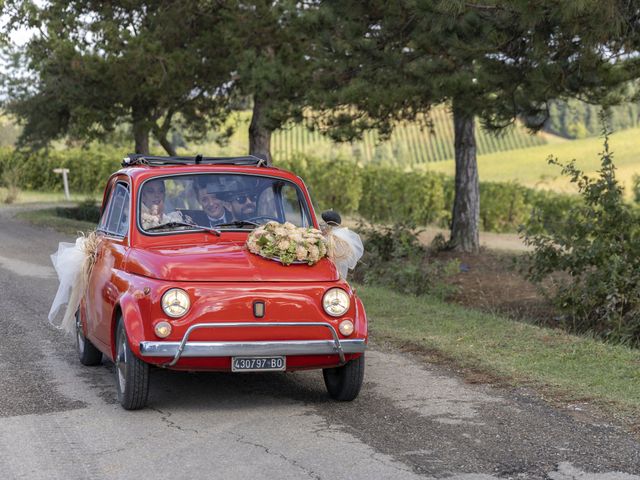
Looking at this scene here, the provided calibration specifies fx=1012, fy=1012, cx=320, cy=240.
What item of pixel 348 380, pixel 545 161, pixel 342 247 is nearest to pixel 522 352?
pixel 342 247

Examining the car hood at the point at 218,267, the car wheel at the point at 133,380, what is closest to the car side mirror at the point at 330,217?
the car hood at the point at 218,267

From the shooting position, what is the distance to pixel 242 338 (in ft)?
23.0

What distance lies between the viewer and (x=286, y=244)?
7516mm

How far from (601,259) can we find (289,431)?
7.44m

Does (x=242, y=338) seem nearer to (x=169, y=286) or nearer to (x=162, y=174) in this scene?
(x=169, y=286)

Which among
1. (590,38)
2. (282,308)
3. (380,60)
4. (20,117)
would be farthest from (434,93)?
(20,117)

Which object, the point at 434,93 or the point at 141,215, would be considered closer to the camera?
the point at 141,215

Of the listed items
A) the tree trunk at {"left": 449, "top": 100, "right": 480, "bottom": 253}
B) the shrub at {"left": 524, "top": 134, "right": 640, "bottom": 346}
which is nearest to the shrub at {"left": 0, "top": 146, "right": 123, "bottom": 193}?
the tree trunk at {"left": 449, "top": 100, "right": 480, "bottom": 253}

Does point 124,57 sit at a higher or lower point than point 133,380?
higher

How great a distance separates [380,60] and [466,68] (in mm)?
1849

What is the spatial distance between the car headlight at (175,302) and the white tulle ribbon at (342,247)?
1.49 metres

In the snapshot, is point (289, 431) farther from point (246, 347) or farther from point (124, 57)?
point (124, 57)

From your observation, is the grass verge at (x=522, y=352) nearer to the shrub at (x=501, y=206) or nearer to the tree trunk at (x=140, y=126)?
the tree trunk at (x=140, y=126)

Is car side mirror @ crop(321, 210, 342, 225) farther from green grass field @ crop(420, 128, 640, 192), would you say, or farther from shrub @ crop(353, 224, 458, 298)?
green grass field @ crop(420, 128, 640, 192)
